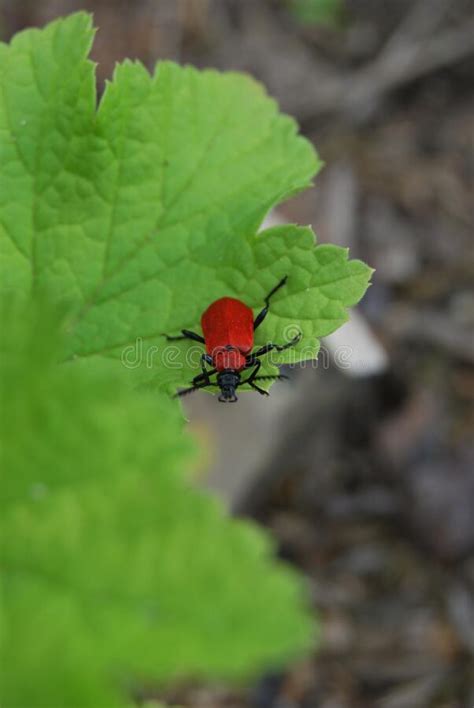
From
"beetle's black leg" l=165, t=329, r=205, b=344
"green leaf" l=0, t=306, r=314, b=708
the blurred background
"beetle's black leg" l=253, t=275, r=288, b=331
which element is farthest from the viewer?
the blurred background

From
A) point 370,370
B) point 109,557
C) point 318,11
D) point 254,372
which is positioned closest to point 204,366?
point 254,372

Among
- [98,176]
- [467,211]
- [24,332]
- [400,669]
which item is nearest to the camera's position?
[24,332]

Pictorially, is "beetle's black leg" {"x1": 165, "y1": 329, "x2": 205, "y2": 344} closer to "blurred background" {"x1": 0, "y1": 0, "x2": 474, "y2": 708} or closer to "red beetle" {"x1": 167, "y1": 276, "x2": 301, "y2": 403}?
"red beetle" {"x1": 167, "y1": 276, "x2": 301, "y2": 403}

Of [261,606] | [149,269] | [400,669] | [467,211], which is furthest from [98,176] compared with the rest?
[467,211]

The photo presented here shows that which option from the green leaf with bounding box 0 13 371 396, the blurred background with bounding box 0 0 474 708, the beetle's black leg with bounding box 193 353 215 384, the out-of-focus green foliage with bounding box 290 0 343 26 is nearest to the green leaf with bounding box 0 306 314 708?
the green leaf with bounding box 0 13 371 396

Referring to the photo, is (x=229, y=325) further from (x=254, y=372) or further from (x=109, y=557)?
(x=109, y=557)

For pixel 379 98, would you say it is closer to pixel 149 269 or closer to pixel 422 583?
pixel 422 583

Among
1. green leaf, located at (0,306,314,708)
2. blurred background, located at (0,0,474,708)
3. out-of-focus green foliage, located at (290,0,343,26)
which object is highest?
out-of-focus green foliage, located at (290,0,343,26)
